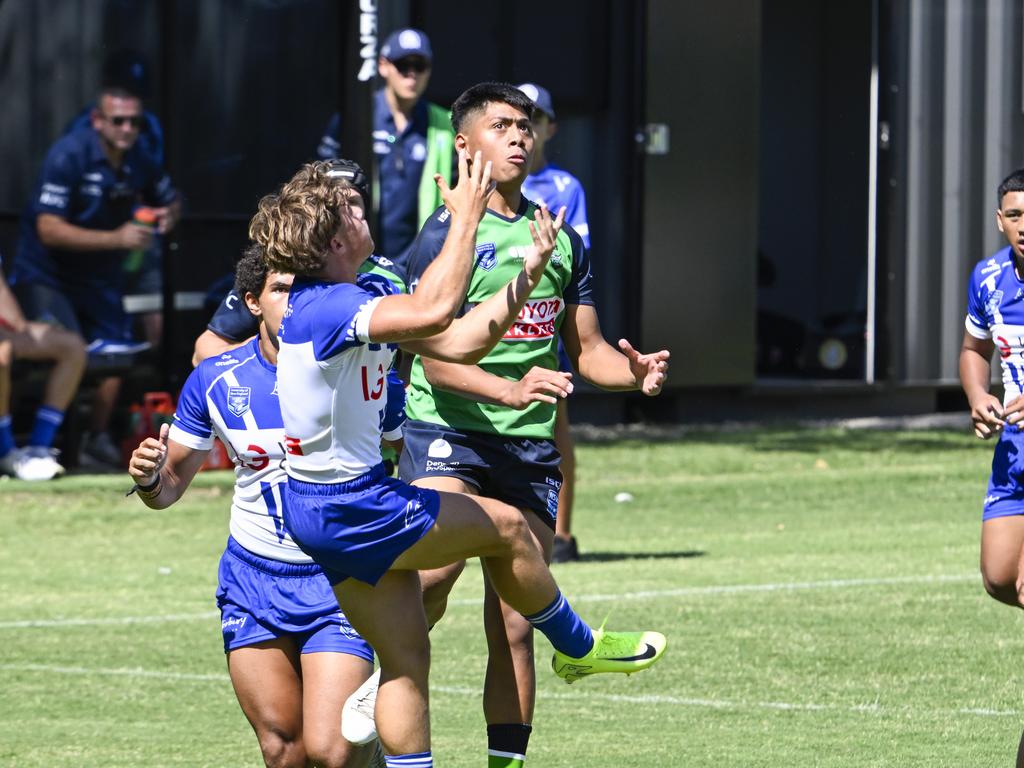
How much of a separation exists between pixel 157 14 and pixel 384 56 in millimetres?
2465

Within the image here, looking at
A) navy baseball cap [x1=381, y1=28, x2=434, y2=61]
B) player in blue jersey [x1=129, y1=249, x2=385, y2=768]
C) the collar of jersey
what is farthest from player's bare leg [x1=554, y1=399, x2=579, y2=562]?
player in blue jersey [x1=129, y1=249, x2=385, y2=768]

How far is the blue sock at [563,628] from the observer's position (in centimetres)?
608

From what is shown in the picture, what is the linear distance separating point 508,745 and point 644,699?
1922 millimetres

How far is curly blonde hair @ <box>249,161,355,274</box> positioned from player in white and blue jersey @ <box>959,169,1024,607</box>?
121 inches

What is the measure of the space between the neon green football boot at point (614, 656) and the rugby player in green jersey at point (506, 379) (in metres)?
0.42

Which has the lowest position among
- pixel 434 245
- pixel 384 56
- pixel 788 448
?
pixel 788 448

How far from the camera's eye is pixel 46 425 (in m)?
14.6

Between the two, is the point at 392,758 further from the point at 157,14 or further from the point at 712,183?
the point at 712,183

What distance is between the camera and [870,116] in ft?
65.3

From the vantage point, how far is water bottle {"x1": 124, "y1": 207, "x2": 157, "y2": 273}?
51.4 feet

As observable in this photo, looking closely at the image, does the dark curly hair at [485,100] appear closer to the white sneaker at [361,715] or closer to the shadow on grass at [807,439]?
the white sneaker at [361,715]

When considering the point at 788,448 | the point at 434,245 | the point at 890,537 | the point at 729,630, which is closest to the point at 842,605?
the point at 729,630

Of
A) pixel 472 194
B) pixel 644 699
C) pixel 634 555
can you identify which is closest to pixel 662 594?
pixel 634 555

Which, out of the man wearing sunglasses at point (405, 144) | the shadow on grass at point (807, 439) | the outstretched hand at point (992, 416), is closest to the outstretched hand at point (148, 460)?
the outstretched hand at point (992, 416)
